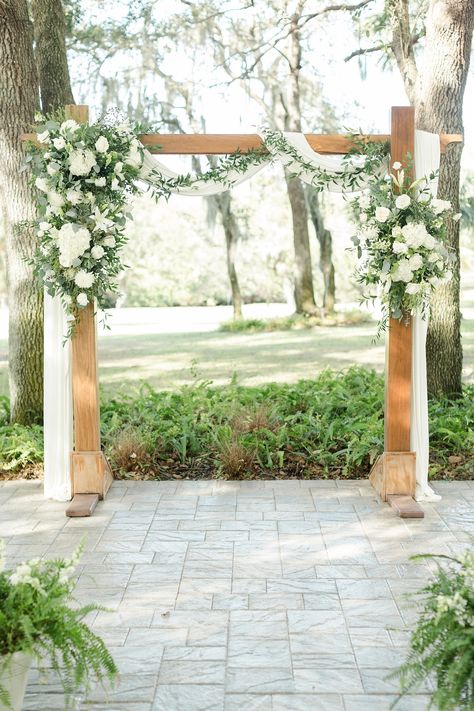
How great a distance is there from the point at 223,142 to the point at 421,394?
2120 mm

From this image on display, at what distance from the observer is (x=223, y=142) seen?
5141 mm

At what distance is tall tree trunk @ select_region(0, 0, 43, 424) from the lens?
19.6ft

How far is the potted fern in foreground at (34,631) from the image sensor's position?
249 centimetres

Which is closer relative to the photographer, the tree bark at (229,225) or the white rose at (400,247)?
the white rose at (400,247)

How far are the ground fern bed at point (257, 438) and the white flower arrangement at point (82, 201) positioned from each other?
149 centimetres

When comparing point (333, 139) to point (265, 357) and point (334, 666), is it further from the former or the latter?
point (265, 357)

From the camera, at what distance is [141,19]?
1106cm

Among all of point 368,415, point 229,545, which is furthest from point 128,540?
point 368,415

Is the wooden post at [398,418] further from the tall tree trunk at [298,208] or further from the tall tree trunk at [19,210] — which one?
the tall tree trunk at [298,208]

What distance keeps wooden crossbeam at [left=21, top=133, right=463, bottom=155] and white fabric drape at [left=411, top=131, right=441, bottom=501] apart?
314 millimetres

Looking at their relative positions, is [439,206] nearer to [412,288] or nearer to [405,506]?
[412,288]

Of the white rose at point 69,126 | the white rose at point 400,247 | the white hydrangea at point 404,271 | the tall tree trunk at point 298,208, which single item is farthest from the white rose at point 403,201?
the tall tree trunk at point 298,208

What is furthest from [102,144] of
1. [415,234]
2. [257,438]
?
[257,438]

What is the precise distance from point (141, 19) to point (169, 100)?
Answer: 10.8ft
